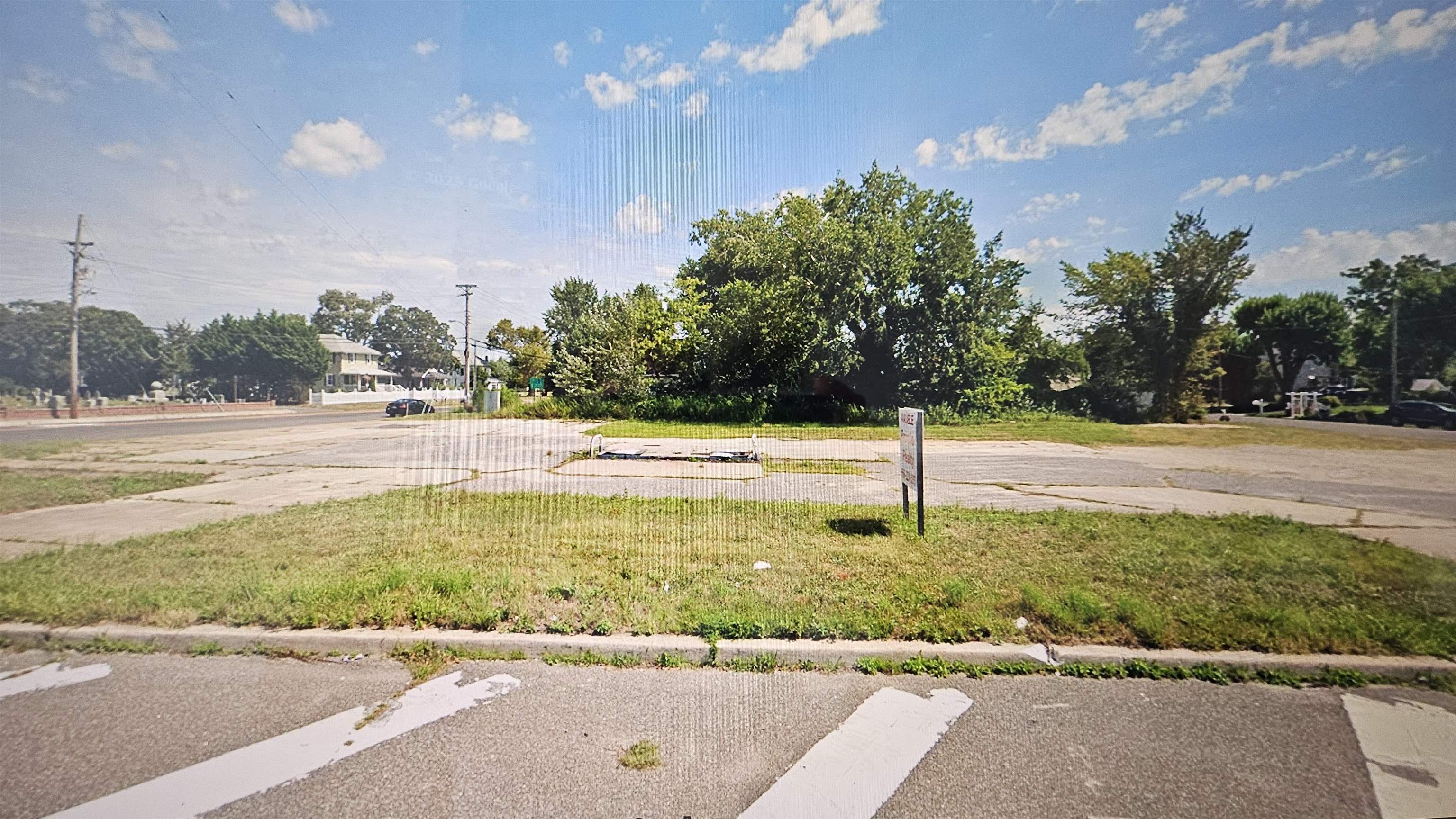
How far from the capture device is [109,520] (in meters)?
6.91

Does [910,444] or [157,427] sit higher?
[910,444]

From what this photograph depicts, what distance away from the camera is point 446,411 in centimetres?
4334

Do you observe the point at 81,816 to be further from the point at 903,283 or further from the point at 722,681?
the point at 903,283

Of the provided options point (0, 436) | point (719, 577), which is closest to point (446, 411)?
point (0, 436)

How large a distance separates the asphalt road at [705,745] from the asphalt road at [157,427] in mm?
18847

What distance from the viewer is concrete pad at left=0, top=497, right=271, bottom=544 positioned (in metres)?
6.18

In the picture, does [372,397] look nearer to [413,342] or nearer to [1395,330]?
[413,342]

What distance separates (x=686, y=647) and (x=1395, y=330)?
34.1 ft

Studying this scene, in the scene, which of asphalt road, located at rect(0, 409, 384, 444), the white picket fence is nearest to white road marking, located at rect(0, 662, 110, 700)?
asphalt road, located at rect(0, 409, 384, 444)

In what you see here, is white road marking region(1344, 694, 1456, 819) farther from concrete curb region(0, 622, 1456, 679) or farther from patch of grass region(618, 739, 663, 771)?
patch of grass region(618, 739, 663, 771)

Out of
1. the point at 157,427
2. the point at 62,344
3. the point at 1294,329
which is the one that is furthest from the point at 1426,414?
the point at 157,427

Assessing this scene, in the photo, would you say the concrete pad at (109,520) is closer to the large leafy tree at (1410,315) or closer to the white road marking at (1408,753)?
the white road marking at (1408,753)

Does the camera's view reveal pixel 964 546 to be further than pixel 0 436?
No

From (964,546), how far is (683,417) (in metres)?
21.9
